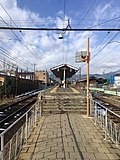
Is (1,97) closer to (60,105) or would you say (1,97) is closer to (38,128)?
Answer: (60,105)

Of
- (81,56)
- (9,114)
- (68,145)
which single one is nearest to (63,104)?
(81,56)

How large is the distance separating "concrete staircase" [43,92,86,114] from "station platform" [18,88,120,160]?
4.09m

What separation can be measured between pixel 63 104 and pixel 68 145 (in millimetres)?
6535

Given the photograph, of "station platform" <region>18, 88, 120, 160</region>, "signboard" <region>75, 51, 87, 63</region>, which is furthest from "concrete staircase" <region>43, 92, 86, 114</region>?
"station platform" <region>18, 88, 120, 160</region>

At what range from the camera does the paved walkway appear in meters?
4.54

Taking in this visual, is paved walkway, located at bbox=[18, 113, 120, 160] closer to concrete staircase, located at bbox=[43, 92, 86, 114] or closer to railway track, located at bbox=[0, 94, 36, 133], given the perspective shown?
railway track, located at bbox=[0, 94, 36, 133]

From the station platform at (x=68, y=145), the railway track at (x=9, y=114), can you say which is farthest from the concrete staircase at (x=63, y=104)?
the station platform at (x=68, y=145)

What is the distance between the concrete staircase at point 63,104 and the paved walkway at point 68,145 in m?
4.12

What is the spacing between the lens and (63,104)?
11688mm

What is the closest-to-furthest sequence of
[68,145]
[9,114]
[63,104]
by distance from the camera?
[68,145], [63,104], [9,114]

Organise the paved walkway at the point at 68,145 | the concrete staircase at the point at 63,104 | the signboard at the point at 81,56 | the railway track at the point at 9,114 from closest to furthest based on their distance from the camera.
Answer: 1. the paved walkway at the point at 68,145
2. the signboard at the point at 81,56
3. the railway track at the point at 9,114
4. the concrete staircase at the point at 63,104

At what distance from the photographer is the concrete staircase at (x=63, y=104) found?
11145mm

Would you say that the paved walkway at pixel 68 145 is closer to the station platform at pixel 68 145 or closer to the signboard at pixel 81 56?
the station platform at pixel 68 145

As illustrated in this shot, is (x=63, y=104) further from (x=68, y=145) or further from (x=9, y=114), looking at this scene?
(x=68, y=145)
